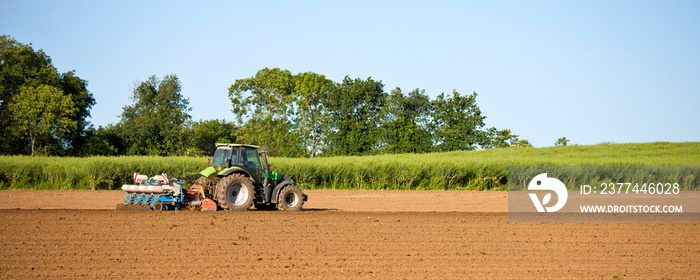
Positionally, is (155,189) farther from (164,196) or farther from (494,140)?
(494,140)

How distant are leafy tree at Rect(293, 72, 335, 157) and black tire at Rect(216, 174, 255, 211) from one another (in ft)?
148

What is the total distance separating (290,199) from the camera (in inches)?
671

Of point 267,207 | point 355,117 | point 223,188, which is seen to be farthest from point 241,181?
point 355,117

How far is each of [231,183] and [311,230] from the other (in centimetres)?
345

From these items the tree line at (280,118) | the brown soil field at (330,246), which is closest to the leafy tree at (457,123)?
the tree line at (280,118)

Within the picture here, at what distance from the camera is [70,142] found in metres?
52.3

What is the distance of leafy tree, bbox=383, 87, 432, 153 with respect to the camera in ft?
192

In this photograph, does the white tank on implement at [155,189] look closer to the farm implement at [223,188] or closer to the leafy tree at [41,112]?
the farm implement at [223,188]

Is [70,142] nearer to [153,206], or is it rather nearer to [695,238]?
[153,206]

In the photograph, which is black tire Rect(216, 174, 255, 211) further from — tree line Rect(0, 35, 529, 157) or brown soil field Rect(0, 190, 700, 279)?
tree line Rect(0, 35, 529, 157)

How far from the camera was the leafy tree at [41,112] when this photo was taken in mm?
46969

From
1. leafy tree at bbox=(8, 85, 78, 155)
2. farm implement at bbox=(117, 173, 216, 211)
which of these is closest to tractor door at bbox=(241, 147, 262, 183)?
farm implement at bbox=(117, 173, 216, 211)

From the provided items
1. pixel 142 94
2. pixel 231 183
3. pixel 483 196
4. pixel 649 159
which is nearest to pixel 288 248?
pixel 231 183

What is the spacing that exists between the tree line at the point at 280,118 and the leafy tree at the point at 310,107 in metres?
0.10
